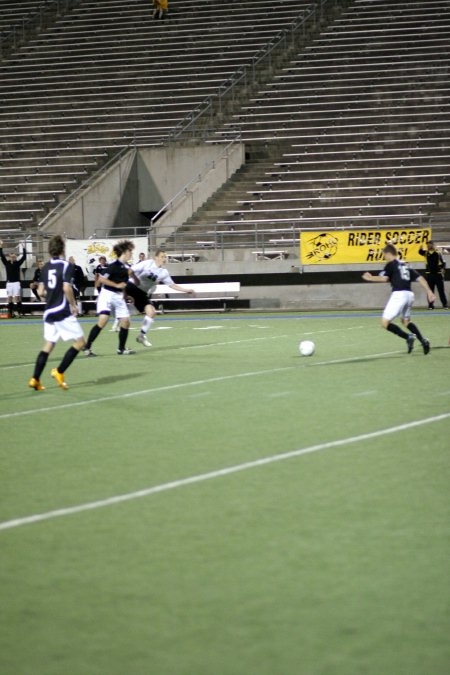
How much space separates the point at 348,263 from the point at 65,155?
1467 cm

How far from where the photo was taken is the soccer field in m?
4.50

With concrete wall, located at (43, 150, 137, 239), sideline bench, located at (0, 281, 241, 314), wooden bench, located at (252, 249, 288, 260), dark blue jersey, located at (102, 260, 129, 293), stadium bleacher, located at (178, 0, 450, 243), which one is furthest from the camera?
concrete wall, located at (43, 150, 137, 239)

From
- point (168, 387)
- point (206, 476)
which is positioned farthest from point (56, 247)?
point (206, 476)

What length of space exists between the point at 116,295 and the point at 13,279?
52.8 feet

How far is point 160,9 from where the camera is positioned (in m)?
50.7

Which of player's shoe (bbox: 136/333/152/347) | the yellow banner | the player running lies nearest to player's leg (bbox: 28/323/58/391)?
the player running

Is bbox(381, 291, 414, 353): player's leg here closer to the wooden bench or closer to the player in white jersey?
the player in white jersey

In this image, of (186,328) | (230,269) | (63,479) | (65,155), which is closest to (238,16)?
(65,155)

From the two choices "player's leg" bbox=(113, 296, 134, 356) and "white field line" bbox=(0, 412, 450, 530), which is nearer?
"white field line" bbox=(0, 412, 450, 530)

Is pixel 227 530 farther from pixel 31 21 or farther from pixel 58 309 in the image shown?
pixel 31 21

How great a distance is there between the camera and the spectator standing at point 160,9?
50.5m

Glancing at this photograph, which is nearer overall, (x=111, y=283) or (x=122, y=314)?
(x=111, y=283)

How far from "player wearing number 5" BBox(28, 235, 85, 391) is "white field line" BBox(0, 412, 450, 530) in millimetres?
5172

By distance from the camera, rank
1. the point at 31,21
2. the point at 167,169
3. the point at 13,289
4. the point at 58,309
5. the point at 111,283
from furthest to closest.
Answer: the point at 31,21, the point at 167,169, the point at 13,289, the point at 111,283, the point at 58,309
